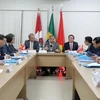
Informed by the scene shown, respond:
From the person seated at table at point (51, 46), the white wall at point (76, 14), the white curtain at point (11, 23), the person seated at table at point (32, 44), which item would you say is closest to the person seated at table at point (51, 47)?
the person seated at table at point (51, 46)

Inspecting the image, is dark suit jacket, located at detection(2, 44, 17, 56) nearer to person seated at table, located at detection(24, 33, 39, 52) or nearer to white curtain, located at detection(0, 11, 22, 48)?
person seated at table, located at detection(24, 33, 39, 52)

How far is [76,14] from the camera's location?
297 inches

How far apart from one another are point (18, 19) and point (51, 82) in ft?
9.88

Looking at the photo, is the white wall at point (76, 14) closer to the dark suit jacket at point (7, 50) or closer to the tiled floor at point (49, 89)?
the dark suit jacket at point (7, 50)

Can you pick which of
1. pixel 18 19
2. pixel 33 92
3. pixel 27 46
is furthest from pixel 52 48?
pixel 33 92

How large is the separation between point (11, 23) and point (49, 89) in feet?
11.7

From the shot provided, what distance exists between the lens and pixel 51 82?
5.36 m

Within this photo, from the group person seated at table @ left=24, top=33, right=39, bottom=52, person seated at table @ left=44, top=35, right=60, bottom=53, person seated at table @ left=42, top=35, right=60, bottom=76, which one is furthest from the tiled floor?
person seated at table @ left=24, top=33, right=39, bottom=52

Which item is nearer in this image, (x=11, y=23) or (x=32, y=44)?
(x=32, y=44)

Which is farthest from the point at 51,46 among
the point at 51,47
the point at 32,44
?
the point at 32,44

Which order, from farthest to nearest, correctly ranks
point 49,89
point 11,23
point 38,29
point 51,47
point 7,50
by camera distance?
point 11,23, point 38,29, point 51,47, point 7,50, point 49,89

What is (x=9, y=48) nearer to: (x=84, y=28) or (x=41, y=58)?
(x=41, y=58)

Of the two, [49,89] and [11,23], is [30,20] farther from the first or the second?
[49,89]

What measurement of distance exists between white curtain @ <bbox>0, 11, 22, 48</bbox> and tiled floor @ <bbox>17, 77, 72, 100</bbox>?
237 centimetres
